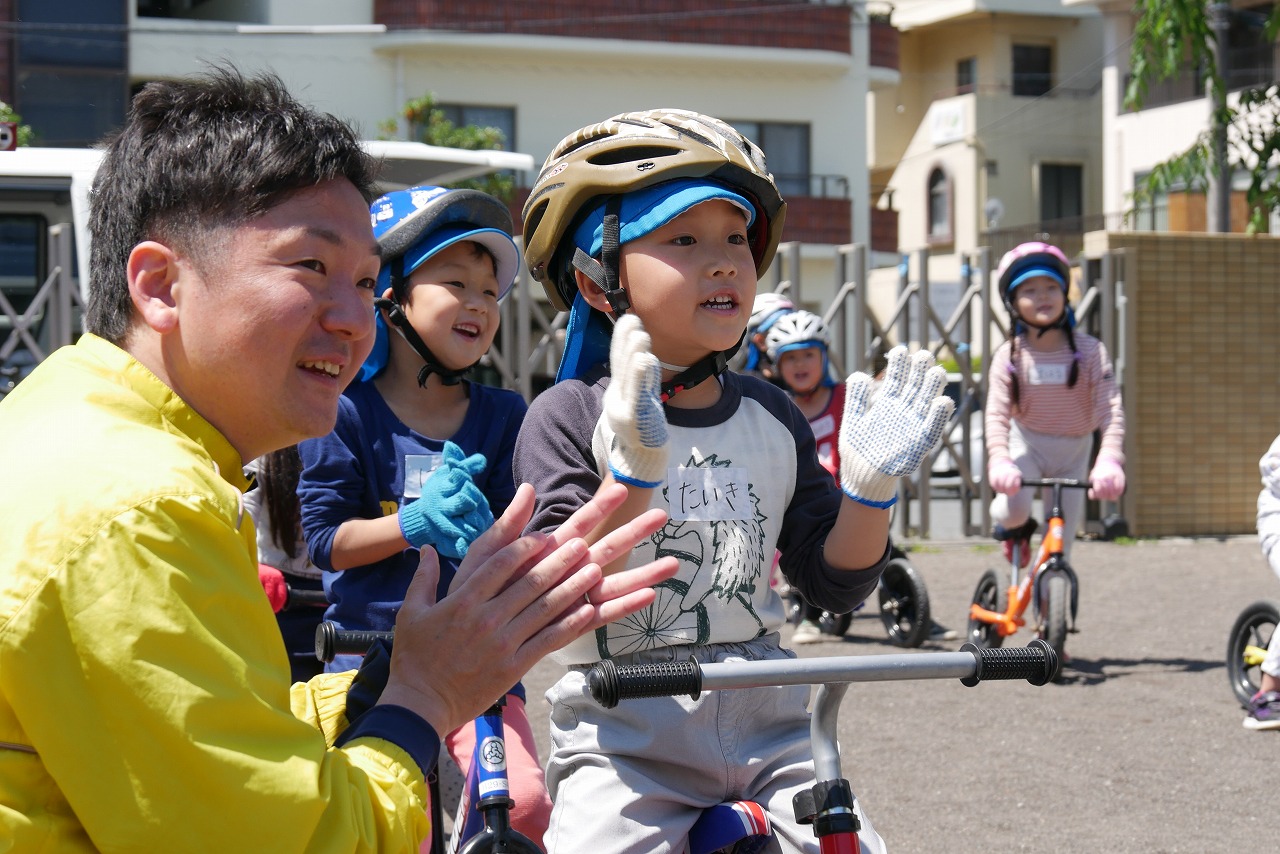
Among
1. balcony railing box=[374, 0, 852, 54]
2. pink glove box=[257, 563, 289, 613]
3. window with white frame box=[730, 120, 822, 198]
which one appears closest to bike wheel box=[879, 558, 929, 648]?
pink glove box=[257, 563, 289, 613]

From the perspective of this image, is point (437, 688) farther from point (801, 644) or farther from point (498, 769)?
point (801, 644)

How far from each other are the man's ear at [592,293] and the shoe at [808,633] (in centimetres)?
606

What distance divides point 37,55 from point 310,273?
74.1 feet

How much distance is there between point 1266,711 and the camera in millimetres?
6453

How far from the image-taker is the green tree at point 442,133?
2198 centimetres

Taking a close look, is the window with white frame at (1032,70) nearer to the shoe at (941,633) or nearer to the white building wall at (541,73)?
the white building wall at (541,73)

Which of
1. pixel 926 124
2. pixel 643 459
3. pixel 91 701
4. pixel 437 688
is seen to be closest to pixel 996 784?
pixel 643 459

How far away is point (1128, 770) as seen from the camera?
595 cm

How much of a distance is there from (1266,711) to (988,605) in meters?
2.19

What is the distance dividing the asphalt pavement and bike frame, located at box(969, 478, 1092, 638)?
42cm

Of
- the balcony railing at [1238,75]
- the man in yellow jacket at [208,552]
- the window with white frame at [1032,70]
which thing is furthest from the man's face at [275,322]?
the window with white frame at [1032,70]

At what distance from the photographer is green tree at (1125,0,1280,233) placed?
11695 millimetres

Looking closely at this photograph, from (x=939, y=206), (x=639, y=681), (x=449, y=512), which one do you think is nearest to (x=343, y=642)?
(x=449, y=512)

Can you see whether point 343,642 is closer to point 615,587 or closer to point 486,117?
point 615,587
